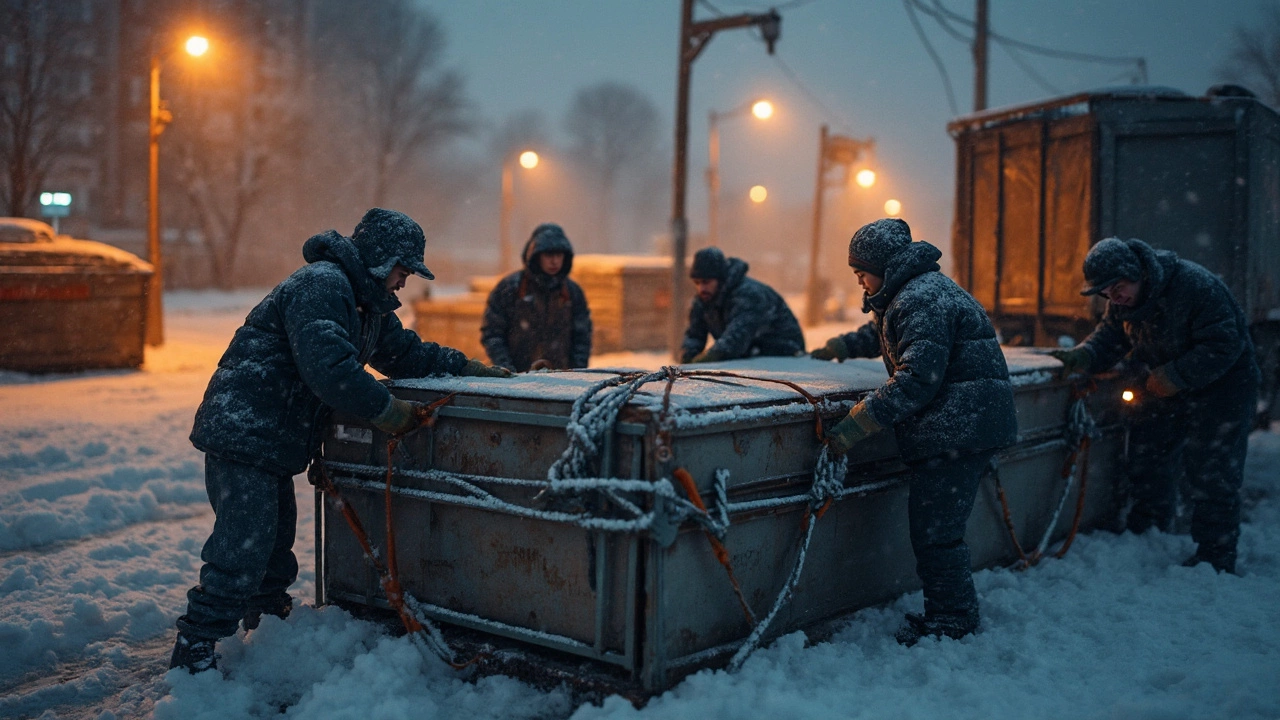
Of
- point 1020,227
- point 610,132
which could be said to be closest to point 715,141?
point 1020,227

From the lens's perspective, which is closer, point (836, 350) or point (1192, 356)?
point (1192, 356)

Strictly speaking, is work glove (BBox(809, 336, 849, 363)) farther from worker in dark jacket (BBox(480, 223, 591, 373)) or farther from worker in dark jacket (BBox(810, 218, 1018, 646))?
worker in dark jacket (BBox(480, 223, 591, 373))

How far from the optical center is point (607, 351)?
17.1m

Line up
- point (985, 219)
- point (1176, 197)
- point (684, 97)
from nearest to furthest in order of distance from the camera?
point (1176, 197) → point (985, 219) → point (684, 97)

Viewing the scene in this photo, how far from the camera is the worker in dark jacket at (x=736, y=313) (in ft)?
21.8

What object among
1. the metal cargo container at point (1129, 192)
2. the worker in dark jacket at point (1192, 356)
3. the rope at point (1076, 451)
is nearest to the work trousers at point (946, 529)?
the rope at point (1076, 451)

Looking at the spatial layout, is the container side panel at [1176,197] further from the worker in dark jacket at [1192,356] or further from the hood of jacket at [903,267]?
the hood of jacket at [903,267]

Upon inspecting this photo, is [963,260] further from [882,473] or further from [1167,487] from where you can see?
[882,473]

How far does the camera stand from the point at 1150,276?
526 centimetres

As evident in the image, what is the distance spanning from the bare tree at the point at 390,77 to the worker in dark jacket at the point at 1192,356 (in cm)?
4677

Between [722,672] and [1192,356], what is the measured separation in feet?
11.2

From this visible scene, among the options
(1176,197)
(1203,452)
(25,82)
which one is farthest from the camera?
(25,82)

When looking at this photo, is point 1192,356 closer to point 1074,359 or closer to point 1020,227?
point 1074,359

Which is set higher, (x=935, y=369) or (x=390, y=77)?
(x=390, y=77)
